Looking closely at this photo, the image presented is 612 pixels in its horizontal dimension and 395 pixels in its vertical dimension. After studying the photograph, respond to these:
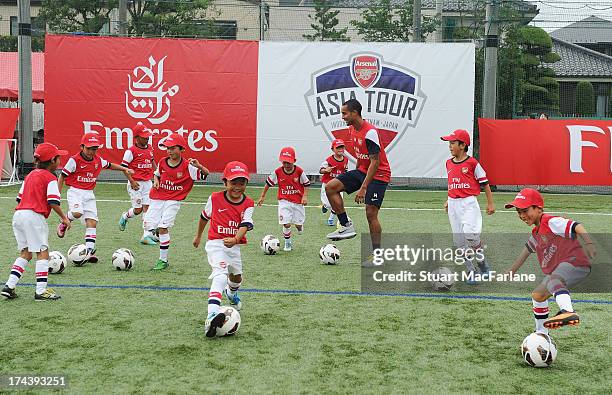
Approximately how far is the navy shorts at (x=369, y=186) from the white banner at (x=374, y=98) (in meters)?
11.1

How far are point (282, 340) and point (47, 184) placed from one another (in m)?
3.43

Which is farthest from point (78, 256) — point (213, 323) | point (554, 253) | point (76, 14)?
point (76, 14)

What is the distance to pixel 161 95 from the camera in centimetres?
2169

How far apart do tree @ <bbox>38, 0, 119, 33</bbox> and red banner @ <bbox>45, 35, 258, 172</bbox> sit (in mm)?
11982

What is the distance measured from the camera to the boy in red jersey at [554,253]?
6.50 metres

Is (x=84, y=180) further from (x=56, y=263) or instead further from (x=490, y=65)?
(x=490, y=65)

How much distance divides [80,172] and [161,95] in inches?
422

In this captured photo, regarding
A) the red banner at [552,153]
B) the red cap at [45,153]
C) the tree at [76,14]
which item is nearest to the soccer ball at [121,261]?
the red cap at [45,153]

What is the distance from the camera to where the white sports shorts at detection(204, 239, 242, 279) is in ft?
24.0

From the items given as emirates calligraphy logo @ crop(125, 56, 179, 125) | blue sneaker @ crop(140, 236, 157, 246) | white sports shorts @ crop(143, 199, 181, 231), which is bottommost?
blue sneaker @ crop(140, 236, 157, 246)

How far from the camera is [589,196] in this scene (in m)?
21.0

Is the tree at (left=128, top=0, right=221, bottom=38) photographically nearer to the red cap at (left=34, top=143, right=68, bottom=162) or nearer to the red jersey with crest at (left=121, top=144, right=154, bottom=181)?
the red jersey with crest at (left=121, top=144, right=154, bottom=181)

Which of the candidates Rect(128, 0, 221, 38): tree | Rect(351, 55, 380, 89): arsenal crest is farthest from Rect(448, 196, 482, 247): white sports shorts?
Rect(128, 0, 221, 38): tree

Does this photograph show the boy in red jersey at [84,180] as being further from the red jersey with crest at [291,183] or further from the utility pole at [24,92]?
the utility pole at [24,92]
